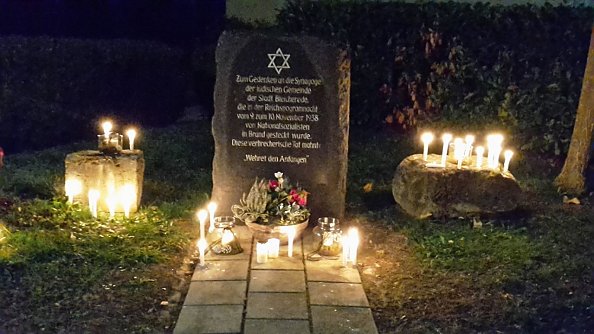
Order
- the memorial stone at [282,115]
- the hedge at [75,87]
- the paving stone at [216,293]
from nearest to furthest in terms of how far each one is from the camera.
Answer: the paving stone at [216,293]
the memorial stone at [282,115]
the hedge at [75,87]

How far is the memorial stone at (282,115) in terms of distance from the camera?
Result: 6.60 metres

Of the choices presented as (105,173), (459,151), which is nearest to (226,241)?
(105,173)

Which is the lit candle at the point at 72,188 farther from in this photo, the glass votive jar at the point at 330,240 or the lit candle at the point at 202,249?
the glass votive jar at the point at 330,240

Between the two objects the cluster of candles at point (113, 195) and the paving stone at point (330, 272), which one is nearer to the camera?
the paving stone at point (330, 272)

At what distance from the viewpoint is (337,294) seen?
540cm

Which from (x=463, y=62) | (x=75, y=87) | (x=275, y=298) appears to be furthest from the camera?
(x=75, y=87)

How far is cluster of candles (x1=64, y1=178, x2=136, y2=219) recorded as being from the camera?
22.5ft

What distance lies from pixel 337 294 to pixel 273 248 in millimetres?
907

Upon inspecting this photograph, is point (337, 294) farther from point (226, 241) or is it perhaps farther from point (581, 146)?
point (581, 146)

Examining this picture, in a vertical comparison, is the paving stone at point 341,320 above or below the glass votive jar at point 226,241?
below

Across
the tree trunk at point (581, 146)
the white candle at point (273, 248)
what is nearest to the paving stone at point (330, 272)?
the white candle at point (273, 248)

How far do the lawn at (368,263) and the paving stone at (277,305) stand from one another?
550mm

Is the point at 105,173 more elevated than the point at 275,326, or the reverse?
the point at 105,173

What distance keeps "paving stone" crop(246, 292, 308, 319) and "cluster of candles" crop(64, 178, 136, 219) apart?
2.14m
